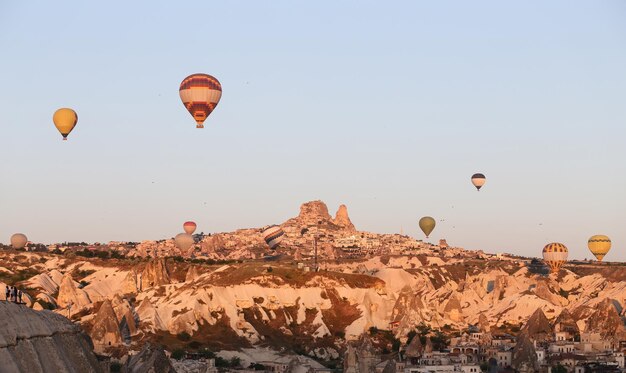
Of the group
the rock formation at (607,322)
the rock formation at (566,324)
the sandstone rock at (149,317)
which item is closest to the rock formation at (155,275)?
the sandstone rock at (149,317)

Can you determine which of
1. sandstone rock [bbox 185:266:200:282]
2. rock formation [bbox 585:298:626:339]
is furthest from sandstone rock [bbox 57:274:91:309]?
rock formation [bbox 585:298:626:339]

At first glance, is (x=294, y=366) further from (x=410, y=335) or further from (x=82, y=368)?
(x=82, y=368)

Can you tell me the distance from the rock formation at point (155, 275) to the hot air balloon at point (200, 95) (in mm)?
37400

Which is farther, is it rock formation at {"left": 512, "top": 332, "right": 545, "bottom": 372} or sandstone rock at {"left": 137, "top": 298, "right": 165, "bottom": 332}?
sandstone rock at {"left": 137, "top": 298, "right": 165, "bottom": 332}

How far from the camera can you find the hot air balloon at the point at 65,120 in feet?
534

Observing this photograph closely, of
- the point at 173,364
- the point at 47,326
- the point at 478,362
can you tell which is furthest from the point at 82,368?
the point at 478,362

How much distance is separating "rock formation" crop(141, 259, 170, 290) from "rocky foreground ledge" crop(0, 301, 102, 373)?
77.3 m

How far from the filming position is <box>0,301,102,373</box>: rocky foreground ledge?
298 feet

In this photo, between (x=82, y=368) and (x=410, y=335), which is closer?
(x=82, y=368)

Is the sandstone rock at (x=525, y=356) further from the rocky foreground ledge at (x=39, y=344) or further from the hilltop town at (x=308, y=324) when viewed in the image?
the rocky foreground ledge at (x=39, y=344)

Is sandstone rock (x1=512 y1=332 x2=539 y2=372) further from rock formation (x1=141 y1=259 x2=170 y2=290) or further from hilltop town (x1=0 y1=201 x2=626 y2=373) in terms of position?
rock formation (x1=141 y1=259 x2=170 y2=290)

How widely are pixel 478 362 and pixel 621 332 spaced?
2840cm

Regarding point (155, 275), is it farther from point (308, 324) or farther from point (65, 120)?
point (65, 120)

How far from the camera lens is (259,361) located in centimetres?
15838
